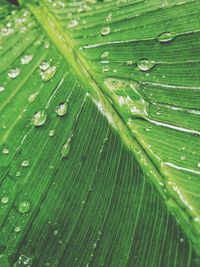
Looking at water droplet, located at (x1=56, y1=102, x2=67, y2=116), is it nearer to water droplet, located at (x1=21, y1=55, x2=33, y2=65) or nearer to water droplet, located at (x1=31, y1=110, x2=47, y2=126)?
water droplet, located at (x1=31, y1=110, x2=47, y2=126)

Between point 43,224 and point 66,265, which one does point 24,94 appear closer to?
point 43,224

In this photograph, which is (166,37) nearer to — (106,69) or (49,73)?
(106,69)

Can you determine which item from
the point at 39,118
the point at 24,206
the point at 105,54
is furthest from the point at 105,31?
the point at 24,206

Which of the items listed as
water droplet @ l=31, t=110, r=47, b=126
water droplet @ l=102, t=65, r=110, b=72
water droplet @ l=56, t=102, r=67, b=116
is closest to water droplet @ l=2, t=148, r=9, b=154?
water droplet @ l=31, t=110, r=47, b=126

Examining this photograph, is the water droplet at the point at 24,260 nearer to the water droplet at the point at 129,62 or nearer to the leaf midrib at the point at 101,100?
the leaf midrib at the point at 101,100

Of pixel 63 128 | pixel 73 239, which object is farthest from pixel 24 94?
pixel 73 239

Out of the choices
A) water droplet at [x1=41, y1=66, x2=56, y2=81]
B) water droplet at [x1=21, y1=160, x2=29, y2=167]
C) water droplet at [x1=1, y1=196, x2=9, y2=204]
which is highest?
water droplet at [x1=41, y1=66, x2=56, y2=81]

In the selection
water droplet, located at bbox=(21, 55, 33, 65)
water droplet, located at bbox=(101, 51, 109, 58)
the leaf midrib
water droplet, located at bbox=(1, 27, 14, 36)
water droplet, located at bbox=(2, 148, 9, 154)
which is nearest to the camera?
the leaf midrib
